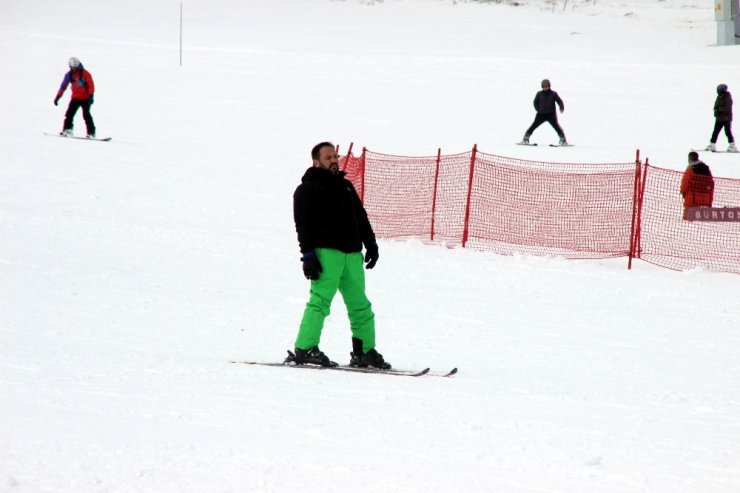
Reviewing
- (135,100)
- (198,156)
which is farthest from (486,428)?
(135,100)

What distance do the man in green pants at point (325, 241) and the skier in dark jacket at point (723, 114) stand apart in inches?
574

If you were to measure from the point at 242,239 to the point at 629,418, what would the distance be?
8562 mm

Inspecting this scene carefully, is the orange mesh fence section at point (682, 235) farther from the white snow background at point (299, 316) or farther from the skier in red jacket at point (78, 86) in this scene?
the skier in red jacket at point (78, 86)

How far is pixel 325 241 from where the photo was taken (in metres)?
6.89

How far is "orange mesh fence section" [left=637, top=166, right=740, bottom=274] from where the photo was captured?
44.5ft

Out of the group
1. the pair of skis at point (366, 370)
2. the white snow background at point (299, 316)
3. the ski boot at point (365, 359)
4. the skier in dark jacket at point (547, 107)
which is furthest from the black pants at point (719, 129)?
the ski boot at point (365, 359)

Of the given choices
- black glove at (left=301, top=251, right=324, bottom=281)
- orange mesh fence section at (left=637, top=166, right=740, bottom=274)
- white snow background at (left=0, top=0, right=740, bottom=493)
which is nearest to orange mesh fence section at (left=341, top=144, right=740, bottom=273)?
orange mesh fence section at (left=637, top=166, right=740, bottom=274)

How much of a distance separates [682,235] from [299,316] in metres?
7.46

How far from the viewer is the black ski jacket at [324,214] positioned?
22.6 feet

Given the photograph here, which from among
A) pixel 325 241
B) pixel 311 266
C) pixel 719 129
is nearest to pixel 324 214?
pixel 325 241

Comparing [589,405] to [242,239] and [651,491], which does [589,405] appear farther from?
[242,239]

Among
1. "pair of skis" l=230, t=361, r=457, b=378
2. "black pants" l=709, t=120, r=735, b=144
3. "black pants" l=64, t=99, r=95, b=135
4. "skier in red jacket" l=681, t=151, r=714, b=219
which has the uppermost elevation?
"black pants" l=709, t=120, r=735, b=144

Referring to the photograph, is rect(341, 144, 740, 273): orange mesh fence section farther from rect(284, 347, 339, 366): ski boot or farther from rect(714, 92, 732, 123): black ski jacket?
rect(284, 347, 339, 366): ski boot

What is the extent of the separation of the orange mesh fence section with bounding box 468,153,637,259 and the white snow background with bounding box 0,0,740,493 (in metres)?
0.79
